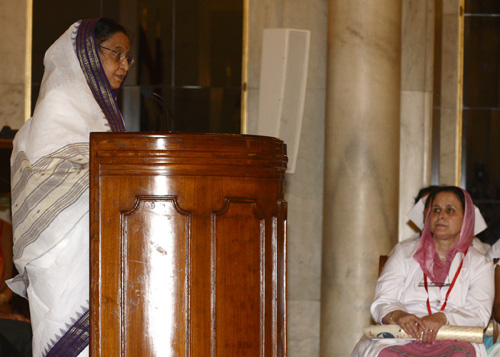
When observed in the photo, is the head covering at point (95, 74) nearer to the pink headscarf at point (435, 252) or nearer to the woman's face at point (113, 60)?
the woman's face at point (113, 60)

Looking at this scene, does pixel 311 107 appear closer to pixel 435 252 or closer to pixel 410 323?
pixel 435 252

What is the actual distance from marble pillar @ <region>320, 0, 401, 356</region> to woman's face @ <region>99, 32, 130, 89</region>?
10.4ft

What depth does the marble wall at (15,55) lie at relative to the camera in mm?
5938

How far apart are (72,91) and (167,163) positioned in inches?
27.5

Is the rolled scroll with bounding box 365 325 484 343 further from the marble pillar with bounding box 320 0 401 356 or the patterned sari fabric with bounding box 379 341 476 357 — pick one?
the marble pillar with bounding box 320 0 401 356

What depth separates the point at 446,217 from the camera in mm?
4090

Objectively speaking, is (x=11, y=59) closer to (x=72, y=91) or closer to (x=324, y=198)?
(x=324, y=198)

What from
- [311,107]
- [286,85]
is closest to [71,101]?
[286,85]

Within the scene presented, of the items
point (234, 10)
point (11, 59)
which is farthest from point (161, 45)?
point (11, 59)

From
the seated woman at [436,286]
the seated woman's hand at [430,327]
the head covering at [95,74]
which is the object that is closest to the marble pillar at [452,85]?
the seated woman at [436,286]

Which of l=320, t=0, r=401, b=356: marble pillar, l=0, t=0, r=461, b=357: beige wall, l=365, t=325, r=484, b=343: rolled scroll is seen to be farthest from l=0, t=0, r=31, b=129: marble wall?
l=365, t=325, r=484, b=343: rolled scroll

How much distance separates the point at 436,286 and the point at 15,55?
4.04 m

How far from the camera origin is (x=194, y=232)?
1736mm

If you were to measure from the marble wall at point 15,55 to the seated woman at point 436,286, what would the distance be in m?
3.56
